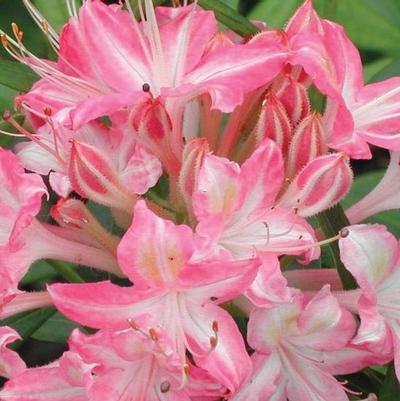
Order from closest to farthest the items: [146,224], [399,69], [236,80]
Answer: [146,224] → [236,80] → [399,69]

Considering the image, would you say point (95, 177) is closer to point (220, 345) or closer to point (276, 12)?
point (220, 345)

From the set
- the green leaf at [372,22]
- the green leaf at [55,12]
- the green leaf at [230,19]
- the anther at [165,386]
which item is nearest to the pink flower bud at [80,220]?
the anther at [165,386]

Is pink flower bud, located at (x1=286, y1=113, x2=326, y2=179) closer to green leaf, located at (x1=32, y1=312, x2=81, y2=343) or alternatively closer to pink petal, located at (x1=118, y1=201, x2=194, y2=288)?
pink petal, located at (x1=118, y1=201, x2=194, y2=288)

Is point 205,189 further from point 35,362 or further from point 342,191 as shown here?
point 35,362

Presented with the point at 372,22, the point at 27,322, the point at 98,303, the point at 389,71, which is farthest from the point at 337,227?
the point at 372,22

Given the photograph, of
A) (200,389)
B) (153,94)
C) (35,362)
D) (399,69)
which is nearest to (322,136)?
(153,94)

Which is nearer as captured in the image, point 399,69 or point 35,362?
point 399,69

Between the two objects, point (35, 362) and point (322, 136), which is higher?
point (322, 136)
